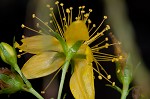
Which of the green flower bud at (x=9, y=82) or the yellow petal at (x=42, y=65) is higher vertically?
the yellow petal at (x=42, y=65)

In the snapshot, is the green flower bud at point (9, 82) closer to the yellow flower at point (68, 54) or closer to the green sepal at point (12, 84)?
the green sepal at point (12, 84)

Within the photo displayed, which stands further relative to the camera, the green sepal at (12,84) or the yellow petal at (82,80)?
the yellow petal at (82,80)

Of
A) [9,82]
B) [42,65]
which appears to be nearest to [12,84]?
[9,82]

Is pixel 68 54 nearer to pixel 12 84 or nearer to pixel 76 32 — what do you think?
pixel 76 32

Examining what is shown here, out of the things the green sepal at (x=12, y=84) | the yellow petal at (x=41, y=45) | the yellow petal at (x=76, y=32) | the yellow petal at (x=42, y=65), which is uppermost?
the yellow petal at (x=76, y=32)

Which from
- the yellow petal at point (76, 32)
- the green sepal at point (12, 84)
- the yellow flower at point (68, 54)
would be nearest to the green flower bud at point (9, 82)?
the green sepal at point (12, 84)

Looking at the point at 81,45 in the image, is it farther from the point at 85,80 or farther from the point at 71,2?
the point at 71,2

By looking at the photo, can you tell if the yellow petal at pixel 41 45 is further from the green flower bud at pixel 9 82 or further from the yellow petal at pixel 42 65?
the green flower bud at pixel 9 82
